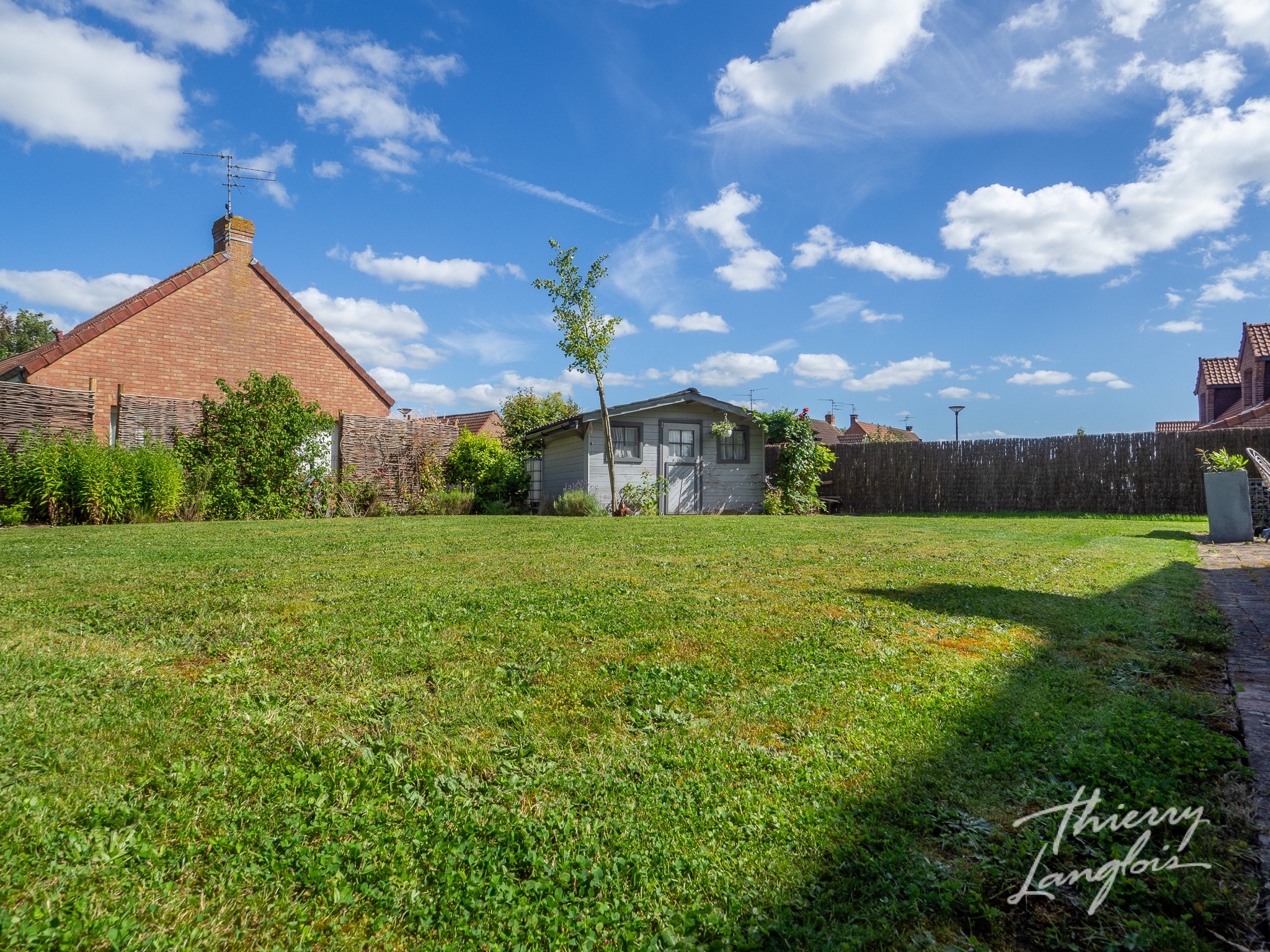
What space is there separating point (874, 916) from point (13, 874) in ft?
6.00

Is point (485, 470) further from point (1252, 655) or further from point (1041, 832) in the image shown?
point (1041, 832)

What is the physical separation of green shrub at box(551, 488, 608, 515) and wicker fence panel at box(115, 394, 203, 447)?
7.73 meters

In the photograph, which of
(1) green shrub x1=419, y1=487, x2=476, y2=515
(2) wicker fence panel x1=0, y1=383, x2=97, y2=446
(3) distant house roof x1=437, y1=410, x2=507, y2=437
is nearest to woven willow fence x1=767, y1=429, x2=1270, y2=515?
(1) green shrub x1=419, y1=487, x2=476, y2=515

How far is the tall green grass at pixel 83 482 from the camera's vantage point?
10.1 m

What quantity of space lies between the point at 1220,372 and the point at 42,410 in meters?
39.8

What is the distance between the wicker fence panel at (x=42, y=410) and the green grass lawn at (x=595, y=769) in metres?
10.0

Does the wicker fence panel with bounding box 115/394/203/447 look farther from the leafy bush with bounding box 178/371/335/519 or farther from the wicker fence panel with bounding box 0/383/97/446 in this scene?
the wicker fence panel with bounding box 0/383/97/446

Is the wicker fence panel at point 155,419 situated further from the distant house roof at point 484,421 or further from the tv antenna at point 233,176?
the distant house roof at point 484,421

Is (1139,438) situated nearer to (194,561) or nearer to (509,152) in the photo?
(509,152)

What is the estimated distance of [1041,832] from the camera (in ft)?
5.25

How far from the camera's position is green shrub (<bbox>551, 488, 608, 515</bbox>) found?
1469 cm

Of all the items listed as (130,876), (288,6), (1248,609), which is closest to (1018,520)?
(1248,609)

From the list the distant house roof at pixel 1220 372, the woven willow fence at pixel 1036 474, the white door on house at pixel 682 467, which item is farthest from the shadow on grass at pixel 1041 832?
the distant house roof at pixel 1220 372

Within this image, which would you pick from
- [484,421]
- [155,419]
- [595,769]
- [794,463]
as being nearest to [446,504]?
[155,419]
